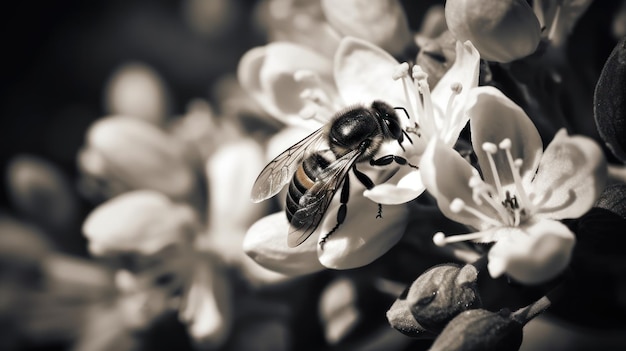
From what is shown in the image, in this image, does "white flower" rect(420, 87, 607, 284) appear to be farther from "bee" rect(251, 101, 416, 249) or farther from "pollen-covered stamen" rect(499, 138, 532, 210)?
"bee" rect(251, 101, 416, 249)

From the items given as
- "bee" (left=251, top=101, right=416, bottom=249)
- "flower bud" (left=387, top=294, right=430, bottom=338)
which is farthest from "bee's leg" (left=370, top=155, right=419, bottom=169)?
"flower bud" (left=387, top=294, right=430, bottom=338)

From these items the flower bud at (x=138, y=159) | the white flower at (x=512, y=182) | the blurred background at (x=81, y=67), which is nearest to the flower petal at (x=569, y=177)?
the white flower at (x=512, y=182)

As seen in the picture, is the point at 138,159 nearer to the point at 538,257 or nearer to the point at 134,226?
the point at 134,226

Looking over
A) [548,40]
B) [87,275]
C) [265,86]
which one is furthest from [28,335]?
[548,40]

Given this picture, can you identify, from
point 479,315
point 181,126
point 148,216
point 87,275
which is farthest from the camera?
point 181,126

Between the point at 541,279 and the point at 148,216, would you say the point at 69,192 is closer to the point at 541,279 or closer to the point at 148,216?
the point at 148,216
